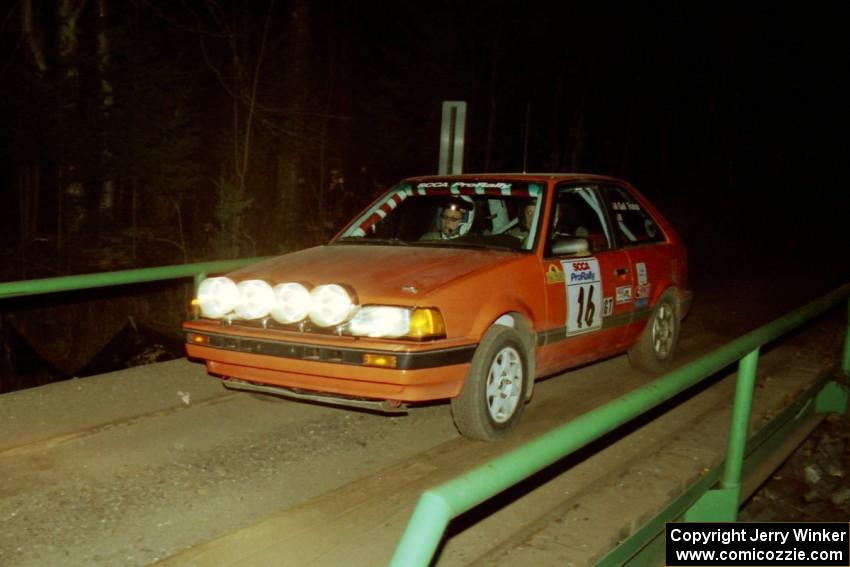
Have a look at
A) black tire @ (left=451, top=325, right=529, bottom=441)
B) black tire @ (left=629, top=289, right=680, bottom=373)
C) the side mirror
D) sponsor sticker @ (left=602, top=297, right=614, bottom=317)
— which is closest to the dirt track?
black tire @ (left=451, top=325, right=529, bottom=441)

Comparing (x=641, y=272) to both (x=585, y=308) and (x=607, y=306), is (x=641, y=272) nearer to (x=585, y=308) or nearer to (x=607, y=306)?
(x=607, y=306)

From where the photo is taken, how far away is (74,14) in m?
12.9

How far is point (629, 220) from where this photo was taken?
7.08 metres

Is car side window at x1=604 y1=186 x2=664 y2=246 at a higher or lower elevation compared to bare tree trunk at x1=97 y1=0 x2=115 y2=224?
lower

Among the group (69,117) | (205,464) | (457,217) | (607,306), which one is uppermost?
(69,117)

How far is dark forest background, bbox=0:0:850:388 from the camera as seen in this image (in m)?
12.4

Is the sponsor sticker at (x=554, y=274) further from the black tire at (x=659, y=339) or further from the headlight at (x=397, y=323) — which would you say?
the black tire at (x=659, y=339)

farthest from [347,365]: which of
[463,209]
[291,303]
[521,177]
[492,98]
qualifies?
[492,98]

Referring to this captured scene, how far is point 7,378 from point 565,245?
23.4 feet

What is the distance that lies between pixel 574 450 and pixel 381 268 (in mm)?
3132

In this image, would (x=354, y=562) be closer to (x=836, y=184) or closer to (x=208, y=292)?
(x=208, y=292)

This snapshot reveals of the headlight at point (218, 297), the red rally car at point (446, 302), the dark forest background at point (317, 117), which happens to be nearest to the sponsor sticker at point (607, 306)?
the red rally car at point (446, 302)

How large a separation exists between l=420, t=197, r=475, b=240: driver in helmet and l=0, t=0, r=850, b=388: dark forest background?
64.7 inches

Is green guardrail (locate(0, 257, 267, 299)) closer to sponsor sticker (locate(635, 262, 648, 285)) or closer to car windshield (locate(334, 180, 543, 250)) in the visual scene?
car windshield (locate(334, 180, 543, 250))
